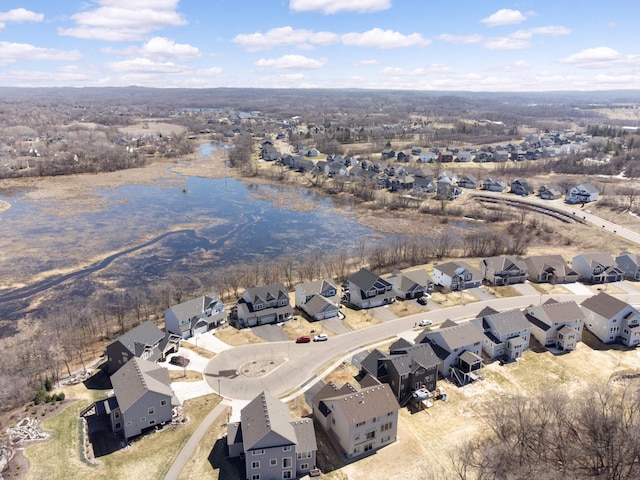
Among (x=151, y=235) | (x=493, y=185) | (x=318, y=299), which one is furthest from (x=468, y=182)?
(x=151, y=235)

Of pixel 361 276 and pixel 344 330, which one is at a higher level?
pixel 361 276

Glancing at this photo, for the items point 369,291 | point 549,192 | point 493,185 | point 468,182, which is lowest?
point 369,291

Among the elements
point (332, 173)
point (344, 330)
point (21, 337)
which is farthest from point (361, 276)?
point (332, 173)

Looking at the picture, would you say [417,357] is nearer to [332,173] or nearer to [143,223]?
[143,223]

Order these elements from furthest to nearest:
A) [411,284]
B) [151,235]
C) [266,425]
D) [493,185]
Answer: [493,185], [151,235], [411,284], [266,425]

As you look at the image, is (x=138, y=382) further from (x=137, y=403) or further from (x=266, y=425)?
(x=266, y=425)

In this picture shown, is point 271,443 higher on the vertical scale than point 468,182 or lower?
lower

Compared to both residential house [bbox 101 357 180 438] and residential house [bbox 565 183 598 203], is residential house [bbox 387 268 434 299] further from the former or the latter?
residential house [bbox 565 183 598 203]

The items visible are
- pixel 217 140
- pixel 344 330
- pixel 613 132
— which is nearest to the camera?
pixel 344 330
